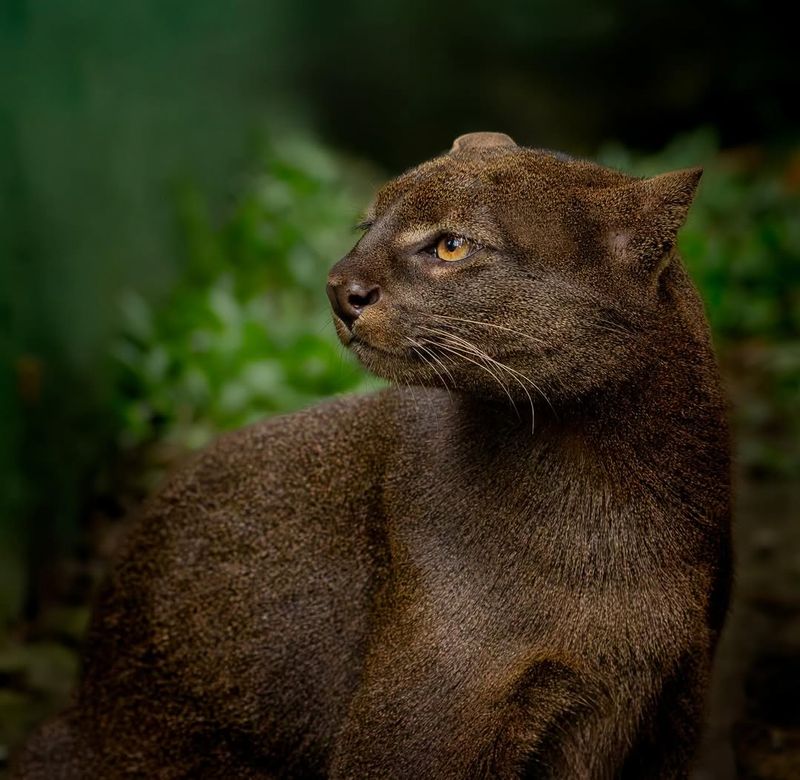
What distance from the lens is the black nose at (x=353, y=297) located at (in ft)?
9.21

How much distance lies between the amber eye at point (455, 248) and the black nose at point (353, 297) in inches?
7.2

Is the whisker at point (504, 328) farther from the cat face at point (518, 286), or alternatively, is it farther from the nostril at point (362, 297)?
the nostril at point (362, 297)

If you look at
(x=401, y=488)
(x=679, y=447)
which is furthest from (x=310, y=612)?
(x=679, y=447)

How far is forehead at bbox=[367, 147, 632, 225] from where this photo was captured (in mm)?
2842

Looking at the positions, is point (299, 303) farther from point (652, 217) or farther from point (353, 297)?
point (652, 217)

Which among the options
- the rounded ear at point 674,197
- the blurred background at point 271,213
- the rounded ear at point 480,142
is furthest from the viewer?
the blurred background at point 271,213

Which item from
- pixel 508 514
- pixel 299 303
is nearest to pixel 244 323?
pixel 299 303

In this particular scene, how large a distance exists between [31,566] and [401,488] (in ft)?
8.23

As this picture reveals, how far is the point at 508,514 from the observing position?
9.81 feet

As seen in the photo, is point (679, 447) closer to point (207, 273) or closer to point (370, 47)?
point (207, 273)

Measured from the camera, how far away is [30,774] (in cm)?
370

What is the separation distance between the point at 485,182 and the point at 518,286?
0.92 feet

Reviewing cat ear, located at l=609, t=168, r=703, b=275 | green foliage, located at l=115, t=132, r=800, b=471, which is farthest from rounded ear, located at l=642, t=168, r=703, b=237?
green foliage, located at l=115, t=132, r=800, b=471

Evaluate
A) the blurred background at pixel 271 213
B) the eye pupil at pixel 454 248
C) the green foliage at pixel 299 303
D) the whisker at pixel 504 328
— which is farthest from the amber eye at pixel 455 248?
the green foliage at pixel 299 303
